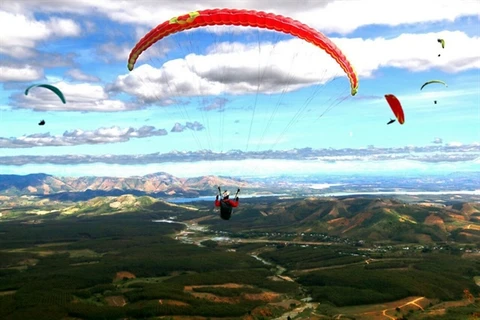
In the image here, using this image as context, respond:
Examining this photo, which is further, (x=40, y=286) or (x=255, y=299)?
(x=40, y=286)

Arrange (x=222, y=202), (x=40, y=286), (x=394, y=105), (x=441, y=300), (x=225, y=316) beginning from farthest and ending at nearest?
(x=40, y=286) < (x=441, y=300) < (x=225, y=316) < (x=394, y=105) < (x=222, y=202)

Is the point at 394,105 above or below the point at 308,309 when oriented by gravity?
above

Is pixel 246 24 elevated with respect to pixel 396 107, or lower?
elevated

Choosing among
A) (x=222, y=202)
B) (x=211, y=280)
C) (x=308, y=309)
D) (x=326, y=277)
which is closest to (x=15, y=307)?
(x=211, y=280)

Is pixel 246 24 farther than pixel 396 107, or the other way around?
pixel 396 107

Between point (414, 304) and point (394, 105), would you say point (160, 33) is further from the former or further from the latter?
point (414, 304)

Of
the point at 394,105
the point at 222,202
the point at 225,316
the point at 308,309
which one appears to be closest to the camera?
the point at 222,202
